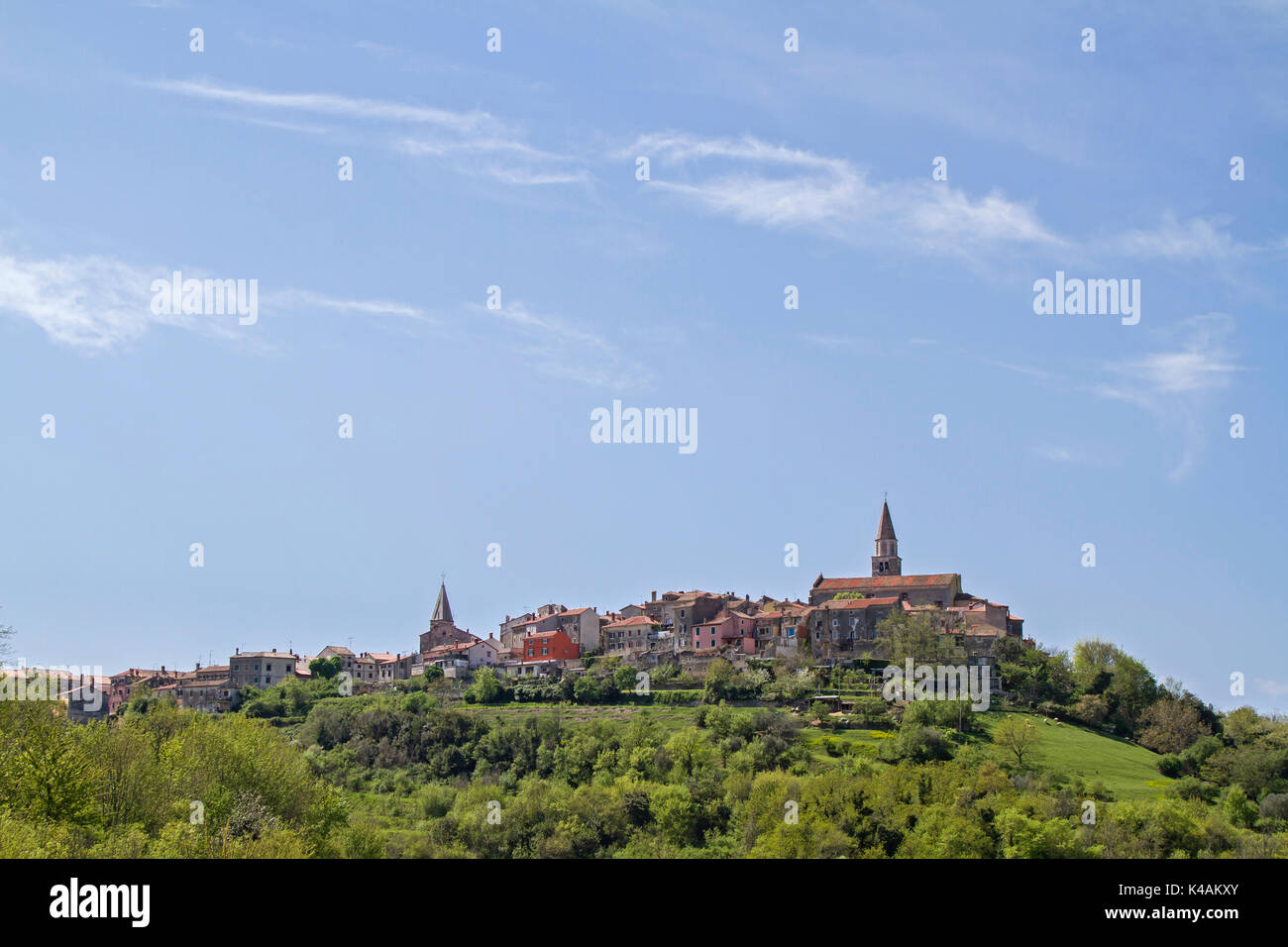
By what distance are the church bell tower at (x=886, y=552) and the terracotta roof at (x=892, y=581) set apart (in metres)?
6.55

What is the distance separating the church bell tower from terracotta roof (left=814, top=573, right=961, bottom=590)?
6.55 metres

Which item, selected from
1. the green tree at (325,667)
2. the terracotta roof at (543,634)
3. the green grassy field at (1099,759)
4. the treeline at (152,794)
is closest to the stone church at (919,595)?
the green grassy field at (1099,759)

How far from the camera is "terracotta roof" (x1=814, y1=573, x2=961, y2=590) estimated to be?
125062mm

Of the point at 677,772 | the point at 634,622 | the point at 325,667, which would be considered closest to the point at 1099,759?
the point at 677,772

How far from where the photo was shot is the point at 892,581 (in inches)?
5059

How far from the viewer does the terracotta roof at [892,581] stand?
410 feet

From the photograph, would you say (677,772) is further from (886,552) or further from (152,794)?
(886,552)

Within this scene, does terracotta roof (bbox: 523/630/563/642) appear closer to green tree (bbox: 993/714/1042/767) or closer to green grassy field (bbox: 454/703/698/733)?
green grassy field (bbox: 454/703/698/733)

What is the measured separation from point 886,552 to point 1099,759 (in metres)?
54.5

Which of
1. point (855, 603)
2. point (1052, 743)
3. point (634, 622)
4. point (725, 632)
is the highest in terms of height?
point (855, 603)

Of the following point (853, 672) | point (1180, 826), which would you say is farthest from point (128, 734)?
point (853, 672)

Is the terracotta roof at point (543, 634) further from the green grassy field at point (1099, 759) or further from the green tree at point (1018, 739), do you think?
the green tree at point (1018, 739)

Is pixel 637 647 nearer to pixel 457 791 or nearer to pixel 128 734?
pixel 457 791

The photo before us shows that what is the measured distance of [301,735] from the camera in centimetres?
10412
